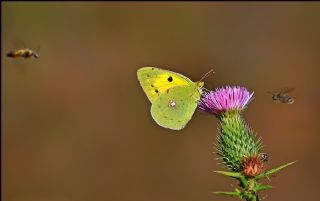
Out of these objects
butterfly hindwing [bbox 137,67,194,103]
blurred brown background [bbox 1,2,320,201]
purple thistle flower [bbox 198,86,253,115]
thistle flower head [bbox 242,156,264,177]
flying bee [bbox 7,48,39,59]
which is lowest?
thistle flower head [bbox 242,156,264,177]

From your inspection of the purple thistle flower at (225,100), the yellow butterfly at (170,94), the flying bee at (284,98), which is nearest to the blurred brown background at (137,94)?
the flying bee at (284,98)

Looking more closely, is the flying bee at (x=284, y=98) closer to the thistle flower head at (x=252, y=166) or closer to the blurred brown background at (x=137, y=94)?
the thistle flower head at (x=252, y=166)

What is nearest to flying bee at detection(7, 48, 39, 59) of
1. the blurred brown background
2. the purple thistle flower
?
the purple thistle flower

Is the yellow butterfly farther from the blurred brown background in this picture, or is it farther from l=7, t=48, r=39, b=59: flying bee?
the blurred brown background

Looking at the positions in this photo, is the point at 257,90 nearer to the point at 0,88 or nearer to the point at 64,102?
the point at 64,102

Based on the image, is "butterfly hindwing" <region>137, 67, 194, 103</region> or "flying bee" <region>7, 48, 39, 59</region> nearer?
"butterfly hindwing" <region>137, 67, 194, 103</region>

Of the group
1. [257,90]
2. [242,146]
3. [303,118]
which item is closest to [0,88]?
[257,90]

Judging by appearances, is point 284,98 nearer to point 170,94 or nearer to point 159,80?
point 170,94
